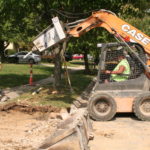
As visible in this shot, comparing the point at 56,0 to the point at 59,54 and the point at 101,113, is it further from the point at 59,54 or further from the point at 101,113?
the point at 101,113

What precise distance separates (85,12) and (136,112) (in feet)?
17.7

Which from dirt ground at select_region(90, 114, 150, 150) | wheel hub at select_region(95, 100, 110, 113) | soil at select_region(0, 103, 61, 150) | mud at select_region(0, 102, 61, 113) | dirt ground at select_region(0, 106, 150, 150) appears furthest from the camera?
mud at select_region(0, 102, 61, 113)

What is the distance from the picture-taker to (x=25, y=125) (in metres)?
9.09

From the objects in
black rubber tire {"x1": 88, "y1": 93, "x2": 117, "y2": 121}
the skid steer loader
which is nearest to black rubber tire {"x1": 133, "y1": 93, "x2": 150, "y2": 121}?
the skid steer loader

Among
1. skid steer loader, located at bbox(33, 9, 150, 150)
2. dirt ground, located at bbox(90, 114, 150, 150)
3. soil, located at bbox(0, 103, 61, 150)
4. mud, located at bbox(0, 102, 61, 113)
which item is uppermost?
skid steer loader, located at bbox(33, 9, 150, 150)

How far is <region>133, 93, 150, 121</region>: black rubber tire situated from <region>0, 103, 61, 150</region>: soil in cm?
227

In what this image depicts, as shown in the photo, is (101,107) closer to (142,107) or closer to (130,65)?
(142,107)

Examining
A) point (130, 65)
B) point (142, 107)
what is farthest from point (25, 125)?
point (130, 65)

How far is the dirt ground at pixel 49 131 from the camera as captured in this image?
7.41 m

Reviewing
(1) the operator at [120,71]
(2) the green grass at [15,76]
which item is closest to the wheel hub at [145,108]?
(1) the operator at [120,71]

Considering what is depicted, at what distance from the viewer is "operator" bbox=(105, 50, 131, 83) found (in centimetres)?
1052

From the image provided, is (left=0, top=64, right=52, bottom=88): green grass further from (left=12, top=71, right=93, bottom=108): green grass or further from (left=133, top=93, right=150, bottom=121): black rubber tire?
(left=133, top=93, right=150, bottom=121): black rubber tire

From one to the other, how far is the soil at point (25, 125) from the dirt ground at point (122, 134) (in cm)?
111

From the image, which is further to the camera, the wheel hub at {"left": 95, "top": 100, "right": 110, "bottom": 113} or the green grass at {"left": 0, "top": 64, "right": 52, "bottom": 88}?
the green grass at {"left": 0, "top": 64, "right": 52, "bottom": 88}
